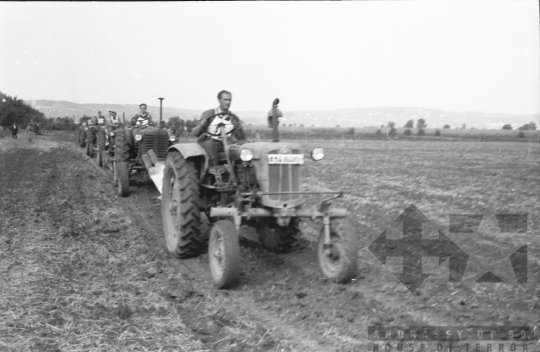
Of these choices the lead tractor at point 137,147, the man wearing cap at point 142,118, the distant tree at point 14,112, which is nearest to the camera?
the lead tractor at point 137,147

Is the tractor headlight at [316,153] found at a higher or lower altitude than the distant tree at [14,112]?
lower

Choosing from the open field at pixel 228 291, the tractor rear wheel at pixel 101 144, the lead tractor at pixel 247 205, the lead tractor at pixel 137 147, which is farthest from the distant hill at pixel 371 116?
the lead tractor at pixel 247 205

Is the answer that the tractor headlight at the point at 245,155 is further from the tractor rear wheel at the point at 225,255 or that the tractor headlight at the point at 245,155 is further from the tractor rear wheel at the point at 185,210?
the tractor rear wheel at the point at 185,210

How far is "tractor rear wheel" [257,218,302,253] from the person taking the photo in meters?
6.11

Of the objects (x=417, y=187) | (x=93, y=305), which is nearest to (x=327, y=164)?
(x=417, y=187)

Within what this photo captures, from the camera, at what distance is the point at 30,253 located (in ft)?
19.8

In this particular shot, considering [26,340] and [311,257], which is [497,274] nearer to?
[311,257]

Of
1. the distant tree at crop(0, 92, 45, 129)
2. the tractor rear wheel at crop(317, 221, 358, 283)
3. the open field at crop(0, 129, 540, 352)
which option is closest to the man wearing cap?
the open field at crop(0, 129, 540, 352)

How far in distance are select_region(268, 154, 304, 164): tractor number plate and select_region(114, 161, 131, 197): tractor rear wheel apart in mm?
5580

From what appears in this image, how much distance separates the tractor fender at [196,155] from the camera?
6.14 metres

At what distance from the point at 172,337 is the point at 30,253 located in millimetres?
2835

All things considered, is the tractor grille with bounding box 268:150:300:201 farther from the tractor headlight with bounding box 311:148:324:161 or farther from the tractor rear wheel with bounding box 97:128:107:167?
the tractor rear wheel with bounding box 97:128:107:167

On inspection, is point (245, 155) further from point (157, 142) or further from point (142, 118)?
point (142, 118)

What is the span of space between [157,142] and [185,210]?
216 inches
